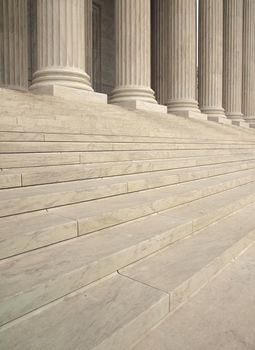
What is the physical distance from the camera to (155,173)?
7.18 m

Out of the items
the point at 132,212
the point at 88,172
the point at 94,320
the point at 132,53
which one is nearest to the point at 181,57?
the point at 132,53

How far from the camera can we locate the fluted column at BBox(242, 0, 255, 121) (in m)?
25.6

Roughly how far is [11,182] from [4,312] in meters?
2.37

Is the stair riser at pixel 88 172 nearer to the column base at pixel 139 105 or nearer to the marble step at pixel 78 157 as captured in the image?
the marble step at pixel 78 157

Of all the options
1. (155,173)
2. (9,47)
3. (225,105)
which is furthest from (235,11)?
(155,173)

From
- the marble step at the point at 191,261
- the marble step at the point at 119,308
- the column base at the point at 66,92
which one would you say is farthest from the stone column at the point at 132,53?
the marble step at the point at 119,308

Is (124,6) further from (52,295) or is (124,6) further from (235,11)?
(52,295)

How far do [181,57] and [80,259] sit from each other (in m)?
17.3

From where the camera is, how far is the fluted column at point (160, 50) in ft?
64.8

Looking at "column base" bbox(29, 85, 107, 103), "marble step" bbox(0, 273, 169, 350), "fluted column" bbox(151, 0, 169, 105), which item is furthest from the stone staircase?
"fluted column" bbox(151, 0, 169, 105)

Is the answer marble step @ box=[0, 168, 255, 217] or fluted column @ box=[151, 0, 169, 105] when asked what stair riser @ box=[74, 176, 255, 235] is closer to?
marble step @ box=[0, 168, 255, 217]

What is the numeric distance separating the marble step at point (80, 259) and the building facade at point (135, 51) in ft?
25.6

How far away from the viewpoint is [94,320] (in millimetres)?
2664

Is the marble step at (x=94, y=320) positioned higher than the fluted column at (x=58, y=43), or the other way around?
the fluted column at (x=58, y=43)
